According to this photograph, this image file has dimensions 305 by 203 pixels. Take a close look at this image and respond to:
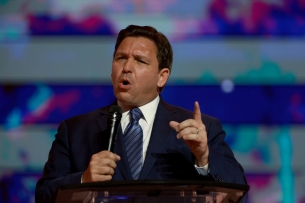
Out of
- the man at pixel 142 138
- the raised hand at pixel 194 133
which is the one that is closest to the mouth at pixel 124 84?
the man at pixel 142 138

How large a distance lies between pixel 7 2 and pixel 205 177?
67.8 inches

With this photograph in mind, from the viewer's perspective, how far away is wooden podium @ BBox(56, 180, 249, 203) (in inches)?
74.0

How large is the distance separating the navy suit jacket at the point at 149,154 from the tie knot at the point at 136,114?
0.07 metres

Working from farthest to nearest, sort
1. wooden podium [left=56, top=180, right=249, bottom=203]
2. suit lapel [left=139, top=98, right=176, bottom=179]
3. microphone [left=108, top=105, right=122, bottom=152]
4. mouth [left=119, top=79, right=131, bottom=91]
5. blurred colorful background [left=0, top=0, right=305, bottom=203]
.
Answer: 1. blurred colorful background [left=0, top=0, right=305, bottom=203]
2. mouth [left=119, top=79, right=131, bottom=91]
3. suit lapel [left=139, top=98, right=176, bottom=179]
4. microphone [left=108, top=105, right=122, bottom=152]
5. wooden podium [left=56, top=180, right=249, bottom=203]

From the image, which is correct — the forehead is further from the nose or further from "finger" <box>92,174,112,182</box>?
"finger" <box>92,174,112,182</box>

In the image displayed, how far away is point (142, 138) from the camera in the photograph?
2533mm

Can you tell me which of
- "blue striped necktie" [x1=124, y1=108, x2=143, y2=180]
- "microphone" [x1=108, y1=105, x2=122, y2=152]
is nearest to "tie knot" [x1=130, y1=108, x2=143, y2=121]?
"blue striped necktie" [x1=124, y1=108, x2=143, y2=180]

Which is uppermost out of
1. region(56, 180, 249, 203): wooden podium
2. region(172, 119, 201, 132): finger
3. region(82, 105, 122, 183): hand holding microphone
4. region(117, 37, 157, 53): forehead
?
region(117, 37, 157, 53): forehead

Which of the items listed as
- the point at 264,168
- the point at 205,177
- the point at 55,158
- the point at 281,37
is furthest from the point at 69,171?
the point at 281,37

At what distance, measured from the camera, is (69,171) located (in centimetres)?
251

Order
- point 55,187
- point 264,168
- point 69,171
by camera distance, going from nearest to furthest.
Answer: point 55,187, point 69,171, point 264,168

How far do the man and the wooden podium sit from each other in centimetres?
22

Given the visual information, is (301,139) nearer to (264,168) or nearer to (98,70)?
(264,168)

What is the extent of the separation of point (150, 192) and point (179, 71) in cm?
153
